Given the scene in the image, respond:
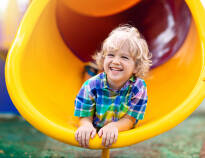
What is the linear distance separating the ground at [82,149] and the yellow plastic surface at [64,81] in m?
0.39

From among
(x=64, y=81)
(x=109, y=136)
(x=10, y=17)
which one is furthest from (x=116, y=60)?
(x=10, y=17)

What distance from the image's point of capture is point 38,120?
1.21 meters

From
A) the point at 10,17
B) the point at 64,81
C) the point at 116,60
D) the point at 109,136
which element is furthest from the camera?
the point at 10,17

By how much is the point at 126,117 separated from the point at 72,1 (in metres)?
1.16

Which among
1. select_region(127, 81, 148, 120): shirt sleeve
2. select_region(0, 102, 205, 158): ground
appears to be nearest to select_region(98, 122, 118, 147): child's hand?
select_region(127, 81, 148, 120): shirt sleeve

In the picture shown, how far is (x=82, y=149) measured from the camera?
192 centimetres

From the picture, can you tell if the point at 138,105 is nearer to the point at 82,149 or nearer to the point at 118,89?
the point at 118,89

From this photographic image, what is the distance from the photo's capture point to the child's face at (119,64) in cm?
135

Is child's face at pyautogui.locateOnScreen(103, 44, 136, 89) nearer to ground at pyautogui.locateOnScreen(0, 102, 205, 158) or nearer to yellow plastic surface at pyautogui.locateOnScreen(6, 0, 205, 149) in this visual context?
yellow plastic surface at pyautogui.locateOnScreen(6, 0, 205, 149)

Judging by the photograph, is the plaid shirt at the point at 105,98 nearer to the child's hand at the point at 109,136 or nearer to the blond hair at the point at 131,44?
the blond hair at the point at 131,44

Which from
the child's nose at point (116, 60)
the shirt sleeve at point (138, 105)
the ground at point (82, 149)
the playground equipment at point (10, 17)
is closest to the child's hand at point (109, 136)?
the shirt sleeve at point (138, 105)

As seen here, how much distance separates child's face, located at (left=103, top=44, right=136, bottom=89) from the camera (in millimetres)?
1349

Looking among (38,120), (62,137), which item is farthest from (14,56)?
(62,137)

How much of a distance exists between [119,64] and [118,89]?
0.16 metres
